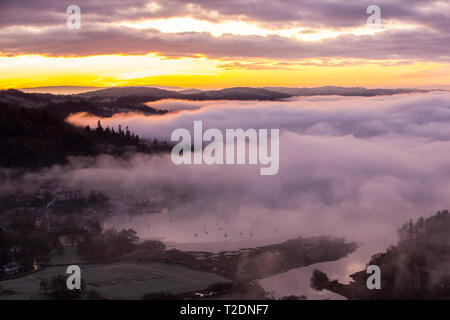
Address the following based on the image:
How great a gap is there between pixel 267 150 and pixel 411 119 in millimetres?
52749

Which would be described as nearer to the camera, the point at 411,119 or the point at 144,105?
the point at 411,119

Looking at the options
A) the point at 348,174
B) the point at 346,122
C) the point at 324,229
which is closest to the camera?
the point at 324,229

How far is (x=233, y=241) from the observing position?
67062mm

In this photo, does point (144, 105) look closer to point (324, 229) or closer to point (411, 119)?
point (411, 119)

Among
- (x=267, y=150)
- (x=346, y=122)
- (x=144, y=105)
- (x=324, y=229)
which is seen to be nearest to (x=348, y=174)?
(x=267, y=150)

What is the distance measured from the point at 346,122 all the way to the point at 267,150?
47.5 m

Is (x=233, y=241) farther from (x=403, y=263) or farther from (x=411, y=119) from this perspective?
(x=411, y=119)

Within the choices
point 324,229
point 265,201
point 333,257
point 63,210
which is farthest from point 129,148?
point 333,257

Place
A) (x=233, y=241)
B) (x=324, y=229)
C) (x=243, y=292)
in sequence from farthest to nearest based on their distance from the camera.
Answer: (x=324, y=229) < (x=233, y=241) < (x=243, y=292)

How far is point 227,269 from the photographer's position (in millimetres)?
50750

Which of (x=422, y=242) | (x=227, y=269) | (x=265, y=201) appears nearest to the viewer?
(x=227, y=269)

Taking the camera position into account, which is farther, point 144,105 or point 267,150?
point 144,105

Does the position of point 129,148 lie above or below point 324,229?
above

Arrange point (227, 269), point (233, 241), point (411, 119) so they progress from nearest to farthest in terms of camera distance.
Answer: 1. point (227, 269)
2. point (233, 241)
3. point (411, 119)
